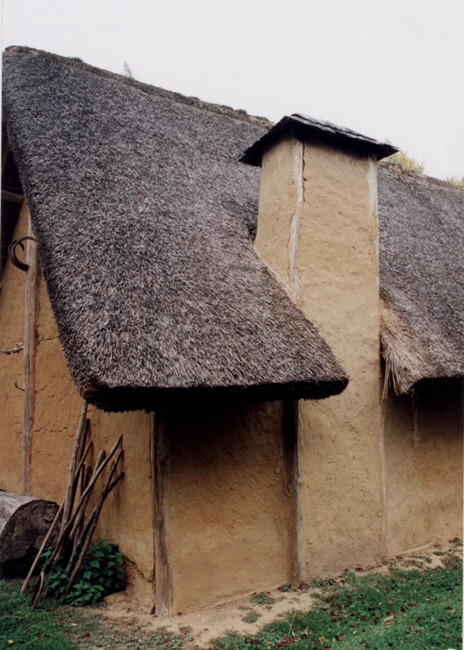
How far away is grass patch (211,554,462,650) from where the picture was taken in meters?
3.16

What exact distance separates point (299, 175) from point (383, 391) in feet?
7.28

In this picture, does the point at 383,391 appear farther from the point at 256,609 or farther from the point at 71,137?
the point at 71,137

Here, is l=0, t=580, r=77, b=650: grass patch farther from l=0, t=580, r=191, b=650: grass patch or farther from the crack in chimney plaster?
the crack in chimney plaster

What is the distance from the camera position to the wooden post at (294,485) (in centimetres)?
418

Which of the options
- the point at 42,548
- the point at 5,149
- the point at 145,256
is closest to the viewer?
the point at 145,256

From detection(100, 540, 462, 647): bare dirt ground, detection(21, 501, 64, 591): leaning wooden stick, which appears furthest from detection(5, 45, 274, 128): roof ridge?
detection(100, 540, 462, 647): bare dirt ground

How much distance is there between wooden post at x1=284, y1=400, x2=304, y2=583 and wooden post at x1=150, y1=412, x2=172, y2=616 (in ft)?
3.79

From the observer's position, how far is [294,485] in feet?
13.9

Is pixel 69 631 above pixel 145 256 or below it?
below

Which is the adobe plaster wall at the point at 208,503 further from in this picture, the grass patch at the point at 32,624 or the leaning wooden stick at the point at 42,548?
the grass patch at the point at 32,624

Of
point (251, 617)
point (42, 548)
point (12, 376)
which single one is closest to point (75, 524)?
point (42, 548)

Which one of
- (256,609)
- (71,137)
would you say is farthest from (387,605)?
(71,137)

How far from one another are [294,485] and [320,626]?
1.08 metres

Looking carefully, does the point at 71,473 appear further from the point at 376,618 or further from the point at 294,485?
the point at 376,618
